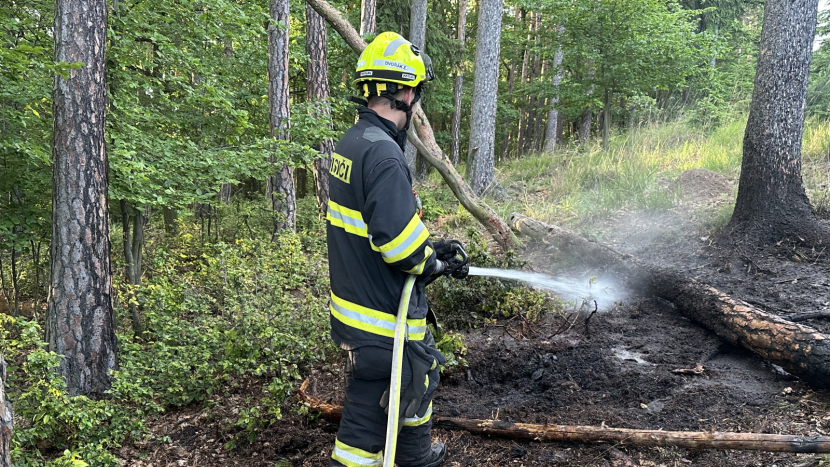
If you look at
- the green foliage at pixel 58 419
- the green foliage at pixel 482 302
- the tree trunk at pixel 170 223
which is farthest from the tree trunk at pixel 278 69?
the green foliage at pixel 58 419

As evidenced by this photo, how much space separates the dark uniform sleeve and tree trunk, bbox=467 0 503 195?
9361mm

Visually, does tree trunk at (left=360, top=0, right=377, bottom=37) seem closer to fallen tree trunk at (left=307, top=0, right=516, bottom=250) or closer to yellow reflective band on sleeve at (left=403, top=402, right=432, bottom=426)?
fallen tree trunk at (left=307, top=0, right=516, bottom=250)

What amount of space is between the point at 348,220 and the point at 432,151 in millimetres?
4056

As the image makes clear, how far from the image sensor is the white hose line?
228 cm

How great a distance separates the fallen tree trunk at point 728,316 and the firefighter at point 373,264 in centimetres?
294

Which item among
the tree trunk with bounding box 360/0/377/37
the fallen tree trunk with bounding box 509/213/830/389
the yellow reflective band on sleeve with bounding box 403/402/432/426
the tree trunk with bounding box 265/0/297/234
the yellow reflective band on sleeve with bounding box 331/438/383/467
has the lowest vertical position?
the yellow reflective band on sleeve with bounding box 331/438/383/467

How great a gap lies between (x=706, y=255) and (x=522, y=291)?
2727 mm

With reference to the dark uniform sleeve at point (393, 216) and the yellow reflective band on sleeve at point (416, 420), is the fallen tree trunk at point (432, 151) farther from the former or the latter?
the yellow reflective band on sleeve at point (416, 420)

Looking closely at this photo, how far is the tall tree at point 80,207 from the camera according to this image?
3.99 metres

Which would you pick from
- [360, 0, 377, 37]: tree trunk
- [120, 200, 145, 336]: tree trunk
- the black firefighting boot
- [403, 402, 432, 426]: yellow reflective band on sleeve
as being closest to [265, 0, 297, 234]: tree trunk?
[120, 200, 145, 336]: tree trunk

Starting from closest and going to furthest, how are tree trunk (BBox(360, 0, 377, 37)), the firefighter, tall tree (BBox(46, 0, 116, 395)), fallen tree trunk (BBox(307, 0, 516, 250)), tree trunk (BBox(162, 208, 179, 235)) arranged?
the firefighter < tall tree (BBox(46, 0, 116, 395)) < fallen tree trunk (BBox(307, 0, 516, 250)) < tree trunk (BBox(360, 0, 377, 37)) < tree trunk (BBox(162, 208, 179, 235))

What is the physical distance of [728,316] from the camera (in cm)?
437

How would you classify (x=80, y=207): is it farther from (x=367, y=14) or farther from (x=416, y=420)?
(x=367, y=14)

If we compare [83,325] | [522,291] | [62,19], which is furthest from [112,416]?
[522,291]
